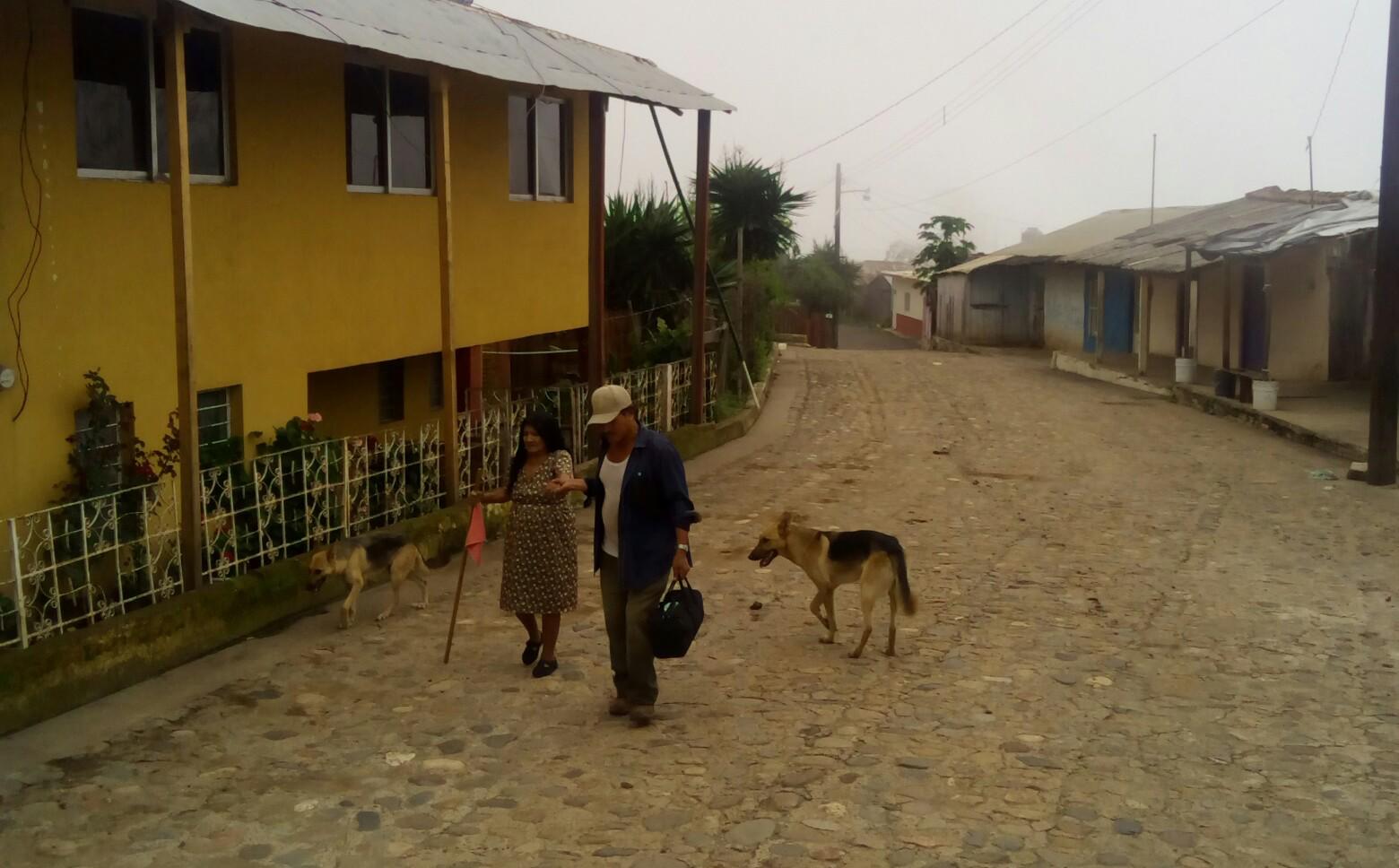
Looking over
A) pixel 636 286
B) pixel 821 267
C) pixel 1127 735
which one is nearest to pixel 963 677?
pixel 1127 735

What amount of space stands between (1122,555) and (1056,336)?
2651 centimetres

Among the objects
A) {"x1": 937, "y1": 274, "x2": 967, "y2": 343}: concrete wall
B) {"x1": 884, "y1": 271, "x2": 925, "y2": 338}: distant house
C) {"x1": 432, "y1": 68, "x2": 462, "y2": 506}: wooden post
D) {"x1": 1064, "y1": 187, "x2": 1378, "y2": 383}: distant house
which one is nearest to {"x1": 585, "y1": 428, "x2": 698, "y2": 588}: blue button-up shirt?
{"x1": 432, "y1": 68, "x2": 462, "y2": 506}: wooden post

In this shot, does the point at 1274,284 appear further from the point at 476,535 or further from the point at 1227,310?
the point at 476,535

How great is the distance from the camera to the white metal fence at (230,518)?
7.09 m

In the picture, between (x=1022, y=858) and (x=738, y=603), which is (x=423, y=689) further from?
(x=1022, y=858)

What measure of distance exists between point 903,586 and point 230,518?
13.6 feet

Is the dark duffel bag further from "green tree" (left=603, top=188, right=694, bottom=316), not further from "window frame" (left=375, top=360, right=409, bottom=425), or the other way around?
"green tree" (left=603, top=188, right=694, bottom=316)

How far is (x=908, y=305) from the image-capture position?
189ft

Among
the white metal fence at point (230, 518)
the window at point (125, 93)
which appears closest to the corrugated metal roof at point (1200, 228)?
the white metal fence at point (230, 518)

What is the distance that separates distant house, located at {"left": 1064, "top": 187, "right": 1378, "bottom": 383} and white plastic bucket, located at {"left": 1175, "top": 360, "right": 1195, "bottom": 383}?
68 centimetres

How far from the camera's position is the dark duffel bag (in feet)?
20.8

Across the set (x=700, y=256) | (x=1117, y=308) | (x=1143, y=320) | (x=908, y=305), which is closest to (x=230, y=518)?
(x=700, y=256)

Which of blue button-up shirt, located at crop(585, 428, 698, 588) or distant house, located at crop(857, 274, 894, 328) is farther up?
distant house, located at crop(857, 274, 894, 328)

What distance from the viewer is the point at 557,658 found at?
308 inches
